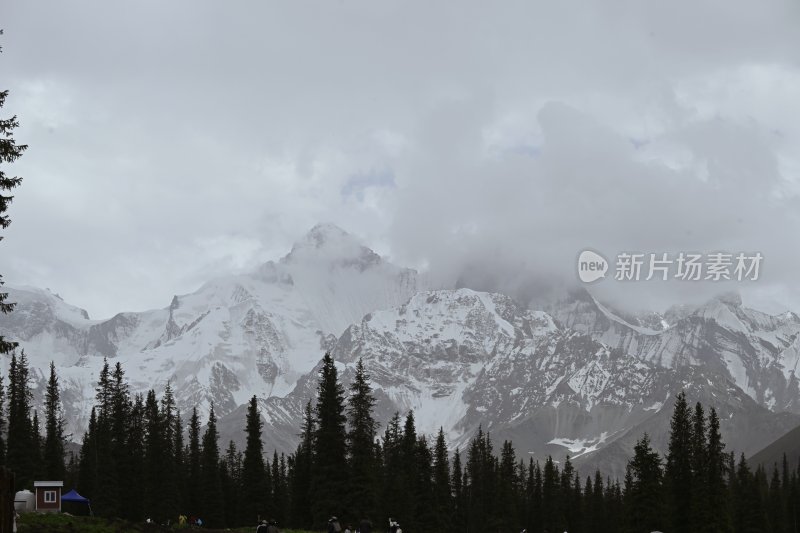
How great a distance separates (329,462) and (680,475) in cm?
4372

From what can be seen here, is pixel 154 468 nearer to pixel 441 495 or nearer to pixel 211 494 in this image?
pixel 211 494

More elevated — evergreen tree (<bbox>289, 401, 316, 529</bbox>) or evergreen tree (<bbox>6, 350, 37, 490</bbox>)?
evergreen tree (<bbox>6, 350, 37, 490</bbox>)

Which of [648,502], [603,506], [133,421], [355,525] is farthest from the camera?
[603,506]

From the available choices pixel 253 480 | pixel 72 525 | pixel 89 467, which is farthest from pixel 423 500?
pixel 72 525

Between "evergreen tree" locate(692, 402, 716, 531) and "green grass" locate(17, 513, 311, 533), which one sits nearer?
"green grass" locate(17, 513, 311, 533)

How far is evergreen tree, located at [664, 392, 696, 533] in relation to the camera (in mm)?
115250

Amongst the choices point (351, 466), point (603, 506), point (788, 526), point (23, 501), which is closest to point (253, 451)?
point (351, 466)

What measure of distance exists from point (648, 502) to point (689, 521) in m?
6.92

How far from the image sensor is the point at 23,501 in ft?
217

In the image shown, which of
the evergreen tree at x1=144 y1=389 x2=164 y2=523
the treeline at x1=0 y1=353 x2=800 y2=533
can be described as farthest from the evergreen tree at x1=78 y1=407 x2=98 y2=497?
the evergreen tree at x1=144 y1=389 x2=164 y2=523

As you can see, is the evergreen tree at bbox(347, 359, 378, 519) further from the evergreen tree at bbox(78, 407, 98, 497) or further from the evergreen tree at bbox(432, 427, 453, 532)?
the evergreen tree at bbox(78, 407, 98, 497)

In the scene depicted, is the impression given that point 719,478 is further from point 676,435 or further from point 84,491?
point 84,491

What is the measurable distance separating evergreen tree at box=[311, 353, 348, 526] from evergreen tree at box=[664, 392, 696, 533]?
38556mm

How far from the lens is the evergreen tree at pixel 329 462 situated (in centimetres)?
9144
